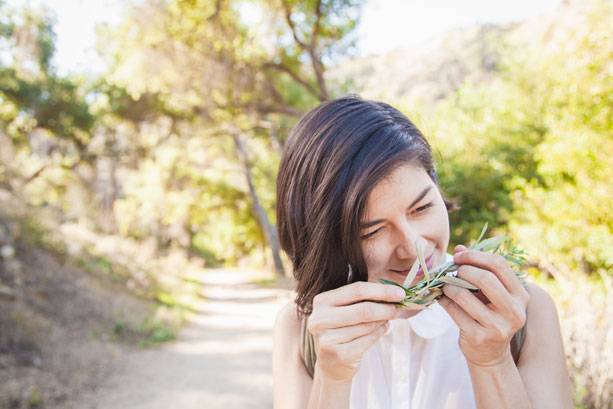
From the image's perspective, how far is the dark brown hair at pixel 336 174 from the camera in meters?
1.22

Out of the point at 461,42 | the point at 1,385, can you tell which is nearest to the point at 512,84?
the point at 1,385

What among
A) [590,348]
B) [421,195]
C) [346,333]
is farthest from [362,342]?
[590,348]

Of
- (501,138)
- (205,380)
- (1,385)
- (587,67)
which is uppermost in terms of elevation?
(501,138)

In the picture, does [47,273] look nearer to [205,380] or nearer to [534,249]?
[205,380]

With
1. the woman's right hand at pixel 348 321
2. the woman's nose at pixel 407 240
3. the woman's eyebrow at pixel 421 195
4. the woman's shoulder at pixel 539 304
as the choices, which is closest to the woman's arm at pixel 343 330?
the woman's right hand at pixel 348 321

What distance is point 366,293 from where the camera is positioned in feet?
3.48

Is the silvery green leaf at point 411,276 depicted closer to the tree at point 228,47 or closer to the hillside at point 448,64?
the tree at point 228,47

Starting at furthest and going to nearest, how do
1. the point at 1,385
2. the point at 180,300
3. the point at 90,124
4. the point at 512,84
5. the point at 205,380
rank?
the point at 512,84, the point at 90,124, the point at 180,300, the point at 205,380, the point at 1,385

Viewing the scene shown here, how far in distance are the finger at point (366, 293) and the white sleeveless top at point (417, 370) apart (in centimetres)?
46

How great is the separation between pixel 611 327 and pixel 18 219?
35.9 feet

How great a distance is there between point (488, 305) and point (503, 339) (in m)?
0.10

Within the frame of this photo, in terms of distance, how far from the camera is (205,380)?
6484mm

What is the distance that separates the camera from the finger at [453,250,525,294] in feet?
3.40

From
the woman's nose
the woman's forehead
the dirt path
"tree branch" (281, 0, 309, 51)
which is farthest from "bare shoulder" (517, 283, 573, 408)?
"tree branch" (281, 0, 309, 51)
